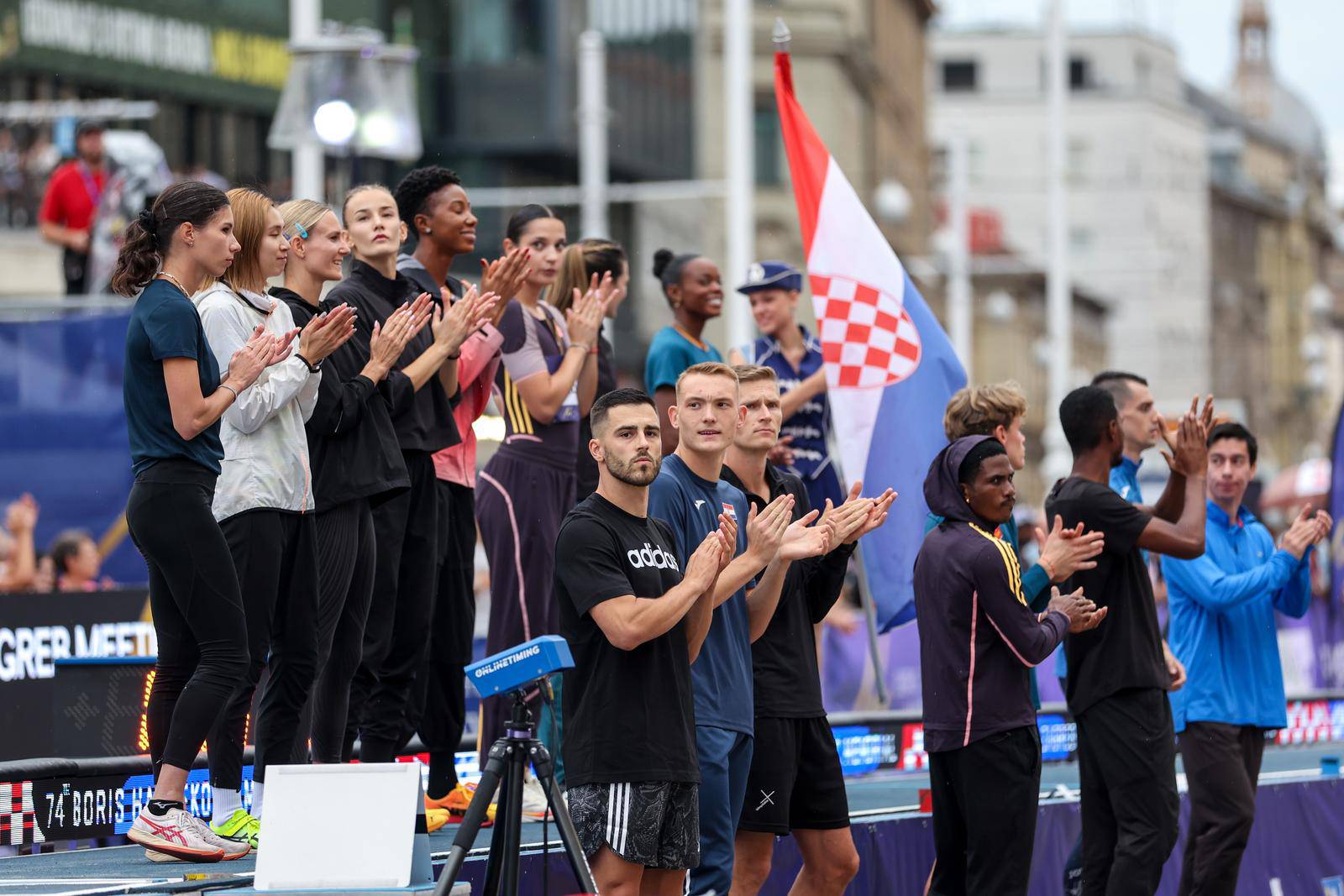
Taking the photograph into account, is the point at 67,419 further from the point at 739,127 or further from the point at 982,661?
the point at 739,127

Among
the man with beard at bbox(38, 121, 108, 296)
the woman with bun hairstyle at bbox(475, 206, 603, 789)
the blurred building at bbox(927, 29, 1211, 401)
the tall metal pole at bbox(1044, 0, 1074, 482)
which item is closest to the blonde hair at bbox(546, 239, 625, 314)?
the woman with bun hairstyle at bbox(475, 206, 603, 789)

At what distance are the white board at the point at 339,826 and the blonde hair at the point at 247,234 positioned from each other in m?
1.77

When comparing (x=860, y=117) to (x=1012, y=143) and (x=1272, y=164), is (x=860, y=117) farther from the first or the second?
(x=1272, y=164)

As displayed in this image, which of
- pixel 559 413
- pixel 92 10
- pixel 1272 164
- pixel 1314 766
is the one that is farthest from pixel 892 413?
pixel 1272 164

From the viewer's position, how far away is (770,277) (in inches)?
394

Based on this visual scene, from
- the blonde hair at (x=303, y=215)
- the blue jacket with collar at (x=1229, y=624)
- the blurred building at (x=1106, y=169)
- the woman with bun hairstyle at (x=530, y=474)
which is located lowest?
the blue jacket with collar at (x=1229, y=624)

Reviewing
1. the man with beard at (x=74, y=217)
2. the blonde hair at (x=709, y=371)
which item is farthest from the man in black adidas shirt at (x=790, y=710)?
the man with beard at (x=74, y=217)

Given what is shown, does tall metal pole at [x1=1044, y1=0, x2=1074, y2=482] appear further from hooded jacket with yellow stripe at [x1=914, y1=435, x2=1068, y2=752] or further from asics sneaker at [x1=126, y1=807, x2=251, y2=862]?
asics sneaker at [x1=126, y1=807, x2=251, y2=862]

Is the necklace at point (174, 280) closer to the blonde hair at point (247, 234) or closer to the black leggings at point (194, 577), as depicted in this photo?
the blonde hair at point (247, 234)

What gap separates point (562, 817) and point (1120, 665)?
2.83 metres

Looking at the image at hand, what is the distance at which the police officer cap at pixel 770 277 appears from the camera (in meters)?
9.96

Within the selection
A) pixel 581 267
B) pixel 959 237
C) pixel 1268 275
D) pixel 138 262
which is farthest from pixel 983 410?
pixel 1268 275

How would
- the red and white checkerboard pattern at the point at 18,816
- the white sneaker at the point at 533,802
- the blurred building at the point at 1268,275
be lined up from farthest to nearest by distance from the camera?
the blurred building at the point at 1268,275, the white sneaker at the point at 533,802, the red and white checkerboard pattern at the point at 18,816

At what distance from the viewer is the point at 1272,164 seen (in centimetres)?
14288
